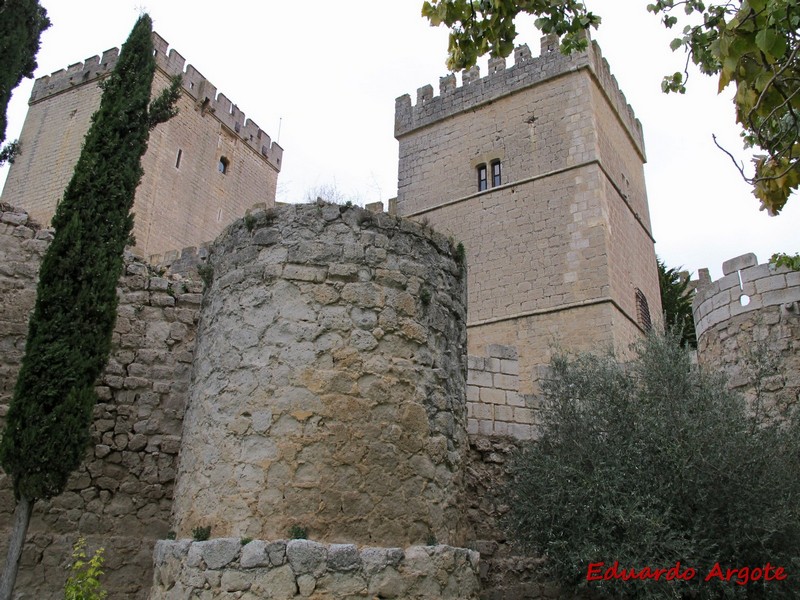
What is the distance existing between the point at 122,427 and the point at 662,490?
14.5 ft

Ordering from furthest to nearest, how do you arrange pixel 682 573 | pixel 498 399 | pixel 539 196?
pixel 539 196 → pixel 498 399 → pixel 682 573

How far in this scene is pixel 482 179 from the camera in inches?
715

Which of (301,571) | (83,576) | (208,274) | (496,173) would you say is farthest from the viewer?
(496,173)

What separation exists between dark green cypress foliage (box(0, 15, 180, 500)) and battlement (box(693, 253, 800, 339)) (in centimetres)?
618

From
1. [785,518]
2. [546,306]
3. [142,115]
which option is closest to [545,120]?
[546,306]

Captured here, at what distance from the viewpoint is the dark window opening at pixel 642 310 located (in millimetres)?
16750

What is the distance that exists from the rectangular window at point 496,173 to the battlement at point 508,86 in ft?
5.82

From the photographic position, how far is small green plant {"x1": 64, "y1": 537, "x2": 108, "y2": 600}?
5.01m

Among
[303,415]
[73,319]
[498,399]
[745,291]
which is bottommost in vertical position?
[303,415]

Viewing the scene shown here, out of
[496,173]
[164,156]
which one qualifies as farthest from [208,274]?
[164,156]

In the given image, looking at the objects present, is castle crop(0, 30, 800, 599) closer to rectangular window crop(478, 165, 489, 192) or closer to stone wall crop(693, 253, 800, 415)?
stone wall crop(693, 253, 800, 415)

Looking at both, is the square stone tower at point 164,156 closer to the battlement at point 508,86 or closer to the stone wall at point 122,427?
the battlement at point 508,86

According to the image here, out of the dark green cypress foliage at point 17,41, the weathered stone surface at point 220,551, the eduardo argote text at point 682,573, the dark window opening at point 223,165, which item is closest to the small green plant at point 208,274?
the weathered stone surface at point 220,551

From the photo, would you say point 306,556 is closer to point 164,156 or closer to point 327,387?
point 327,387
